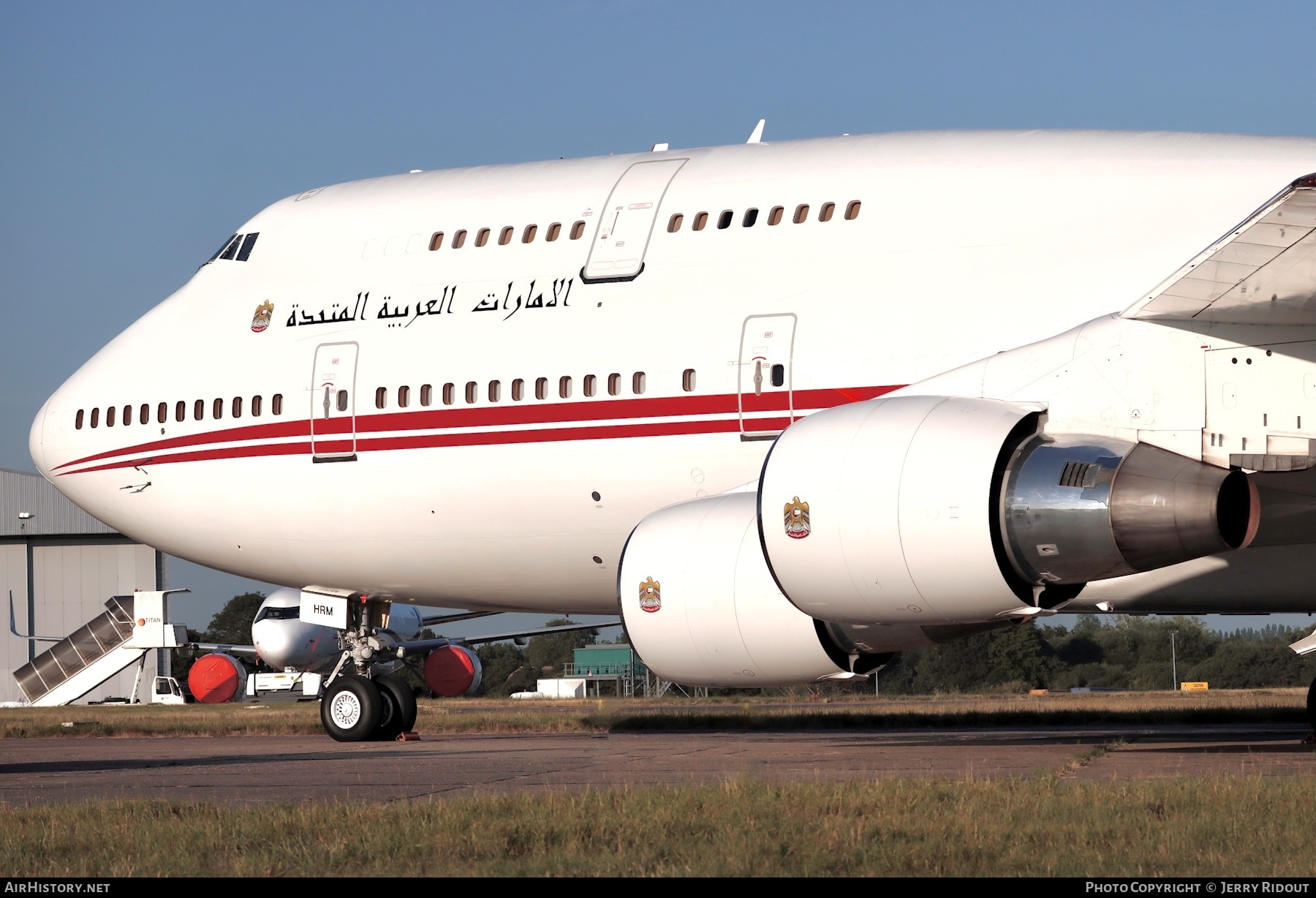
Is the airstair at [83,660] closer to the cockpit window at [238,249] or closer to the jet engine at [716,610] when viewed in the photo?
the cockpit window at [238,249]

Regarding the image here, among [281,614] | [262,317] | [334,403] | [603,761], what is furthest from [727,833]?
[281,614]

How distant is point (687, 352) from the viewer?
13.8 m

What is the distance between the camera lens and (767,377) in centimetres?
1333

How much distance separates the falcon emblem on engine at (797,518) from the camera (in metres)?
10.9

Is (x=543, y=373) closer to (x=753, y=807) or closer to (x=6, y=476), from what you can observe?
(x=753, y=807)

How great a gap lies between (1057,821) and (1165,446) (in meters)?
4.26

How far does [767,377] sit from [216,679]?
4346cm

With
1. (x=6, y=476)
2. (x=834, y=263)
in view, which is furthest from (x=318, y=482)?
(x=6, y=476)

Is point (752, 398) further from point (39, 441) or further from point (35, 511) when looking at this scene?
point (35, 511)

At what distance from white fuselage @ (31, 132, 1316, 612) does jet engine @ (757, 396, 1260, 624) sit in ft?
6.17

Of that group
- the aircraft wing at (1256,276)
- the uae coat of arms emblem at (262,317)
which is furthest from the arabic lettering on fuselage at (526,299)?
the aircraft wing at (1256,276)

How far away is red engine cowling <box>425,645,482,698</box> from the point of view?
43031 millimetres

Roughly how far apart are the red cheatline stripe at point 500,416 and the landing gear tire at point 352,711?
2.75 metres

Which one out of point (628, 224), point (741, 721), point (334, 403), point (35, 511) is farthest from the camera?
point (35, 511)
